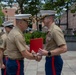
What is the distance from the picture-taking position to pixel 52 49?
219 inches

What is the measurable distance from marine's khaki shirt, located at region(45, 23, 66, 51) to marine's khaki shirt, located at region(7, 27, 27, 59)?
0.45 metres

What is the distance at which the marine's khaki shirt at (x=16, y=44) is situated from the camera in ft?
17.9

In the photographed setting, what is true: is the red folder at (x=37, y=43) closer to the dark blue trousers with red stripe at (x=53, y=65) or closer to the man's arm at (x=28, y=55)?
the man's arm at (x=28, y=55)

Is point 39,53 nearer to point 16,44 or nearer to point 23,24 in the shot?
point 16,44

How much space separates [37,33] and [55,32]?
71.0 ft

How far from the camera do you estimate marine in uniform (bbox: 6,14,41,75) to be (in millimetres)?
5484

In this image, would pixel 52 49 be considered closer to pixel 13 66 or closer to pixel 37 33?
pixel 13 66

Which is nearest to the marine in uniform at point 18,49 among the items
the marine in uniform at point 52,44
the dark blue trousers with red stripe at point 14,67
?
the dark blue trousers with red stripe at point 14,67

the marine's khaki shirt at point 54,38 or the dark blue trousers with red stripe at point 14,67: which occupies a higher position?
the marine's khaki shirt at point 54,38

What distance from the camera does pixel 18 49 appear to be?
5.54 m

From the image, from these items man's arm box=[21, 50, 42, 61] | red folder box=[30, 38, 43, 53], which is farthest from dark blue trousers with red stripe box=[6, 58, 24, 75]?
red folder box=[30, 38, 43, 53]

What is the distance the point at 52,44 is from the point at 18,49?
614 millimetres

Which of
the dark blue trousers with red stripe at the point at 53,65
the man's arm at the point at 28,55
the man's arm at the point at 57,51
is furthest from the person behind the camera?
the dark blue trousers with red stripe at the point at 53,65

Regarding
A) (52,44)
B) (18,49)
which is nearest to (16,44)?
(18,49)
